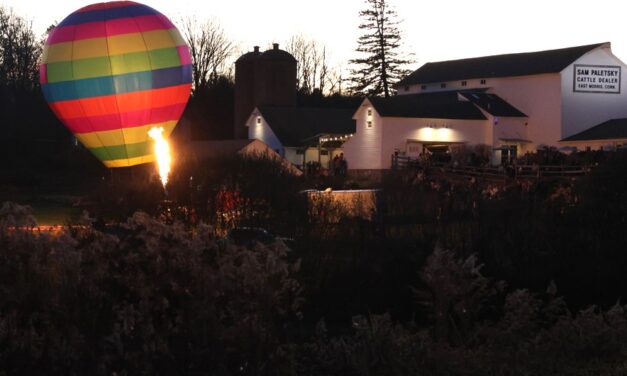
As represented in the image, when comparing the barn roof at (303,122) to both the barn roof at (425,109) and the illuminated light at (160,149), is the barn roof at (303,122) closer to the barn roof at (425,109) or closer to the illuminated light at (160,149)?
the barn roof at (425,109)

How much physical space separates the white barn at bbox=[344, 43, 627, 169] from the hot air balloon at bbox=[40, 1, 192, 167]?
133ft

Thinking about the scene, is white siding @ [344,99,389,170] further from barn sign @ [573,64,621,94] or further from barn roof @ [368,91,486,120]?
barn sign @ [573,64,621,94]

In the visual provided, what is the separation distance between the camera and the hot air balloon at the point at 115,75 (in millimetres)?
29938

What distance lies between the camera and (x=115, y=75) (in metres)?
30.0

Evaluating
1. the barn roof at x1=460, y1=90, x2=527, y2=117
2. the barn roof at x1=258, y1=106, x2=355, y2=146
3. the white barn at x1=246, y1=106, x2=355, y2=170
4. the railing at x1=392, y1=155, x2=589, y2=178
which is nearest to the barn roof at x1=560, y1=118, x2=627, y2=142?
the barn roof at x1=460, y1=90, x2=527, y2=117

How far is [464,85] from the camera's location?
8450 cm

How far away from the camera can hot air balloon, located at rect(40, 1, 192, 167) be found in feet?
98.2

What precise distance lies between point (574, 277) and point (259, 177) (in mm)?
9240

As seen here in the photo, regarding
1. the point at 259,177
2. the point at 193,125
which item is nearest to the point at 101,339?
the point at 259,177

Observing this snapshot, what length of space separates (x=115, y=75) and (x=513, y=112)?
161 ft

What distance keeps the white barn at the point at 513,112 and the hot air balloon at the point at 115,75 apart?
133ft

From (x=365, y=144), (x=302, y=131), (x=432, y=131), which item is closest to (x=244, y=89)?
(x=302, y=131)

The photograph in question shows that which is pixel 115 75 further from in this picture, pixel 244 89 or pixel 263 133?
pixel 244 89

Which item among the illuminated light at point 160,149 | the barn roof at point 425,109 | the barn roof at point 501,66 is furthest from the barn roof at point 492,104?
the illuminated light at point 160,149
